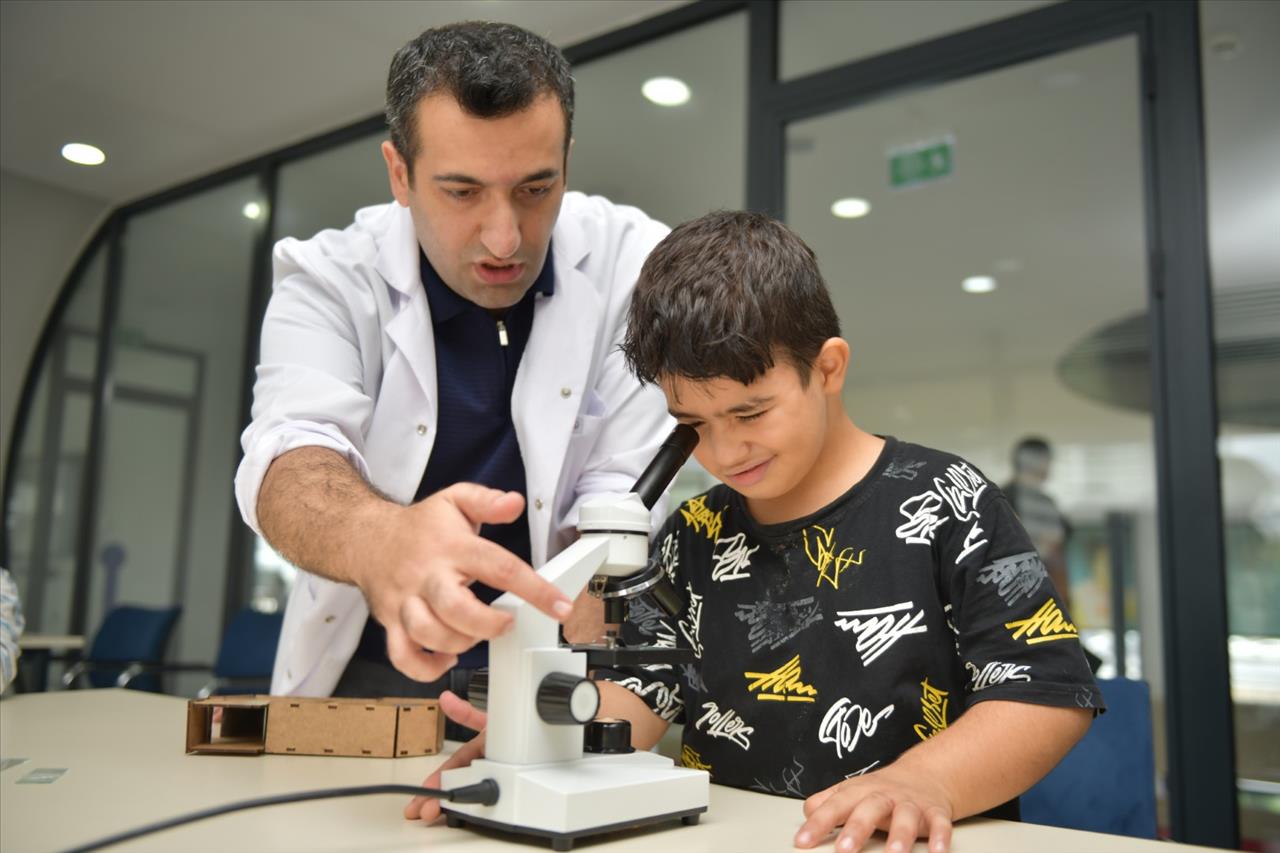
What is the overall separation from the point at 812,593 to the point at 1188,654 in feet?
6.24

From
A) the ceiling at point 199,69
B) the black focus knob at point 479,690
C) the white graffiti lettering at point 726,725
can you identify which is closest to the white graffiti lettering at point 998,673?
the white graffiti lettering at point 726,725

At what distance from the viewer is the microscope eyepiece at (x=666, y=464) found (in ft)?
3.27

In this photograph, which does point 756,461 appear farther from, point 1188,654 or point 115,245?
point 115,245

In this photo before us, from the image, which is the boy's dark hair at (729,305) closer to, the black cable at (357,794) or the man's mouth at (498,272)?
the man's mouth at (498,272)

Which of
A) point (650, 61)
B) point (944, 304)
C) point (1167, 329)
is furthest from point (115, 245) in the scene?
point (1167, 329)

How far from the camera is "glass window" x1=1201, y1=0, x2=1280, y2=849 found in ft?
8.36

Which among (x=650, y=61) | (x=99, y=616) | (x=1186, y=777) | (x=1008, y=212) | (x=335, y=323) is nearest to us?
(x=335, y=323)

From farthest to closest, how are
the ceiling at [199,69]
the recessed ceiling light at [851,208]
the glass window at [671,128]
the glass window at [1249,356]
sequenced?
the ceiling at [199,69], the glass window at [671,128], the recessed ceiling light at [851,208], the glass window at [1249,356]

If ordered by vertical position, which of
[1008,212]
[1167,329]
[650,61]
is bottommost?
[1167,329]

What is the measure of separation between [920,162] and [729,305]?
2444 millimetres

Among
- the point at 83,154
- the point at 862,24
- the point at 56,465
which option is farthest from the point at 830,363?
the point at 56,465

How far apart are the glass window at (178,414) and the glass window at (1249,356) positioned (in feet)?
14.6

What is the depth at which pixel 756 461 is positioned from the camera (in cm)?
114

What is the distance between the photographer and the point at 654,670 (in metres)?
1.20
